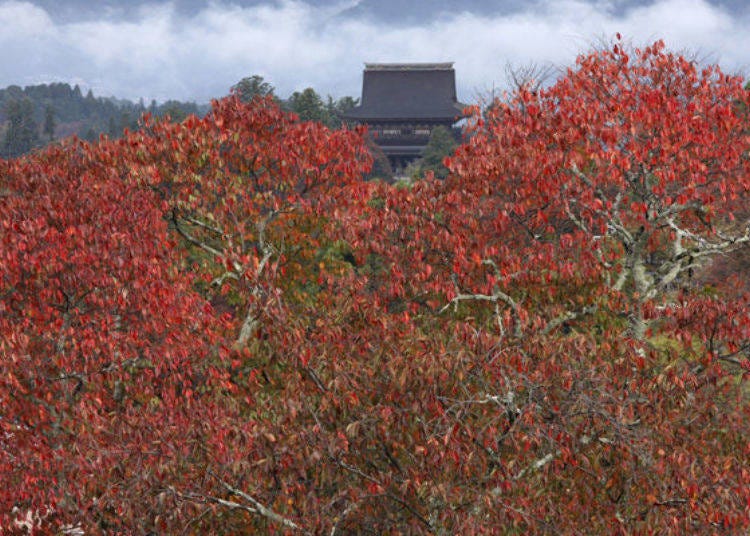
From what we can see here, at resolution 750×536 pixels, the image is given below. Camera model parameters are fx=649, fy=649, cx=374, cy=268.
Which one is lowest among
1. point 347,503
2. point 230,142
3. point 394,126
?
point 347,503

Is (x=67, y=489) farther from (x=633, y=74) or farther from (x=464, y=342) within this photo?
(x=633, y=74)

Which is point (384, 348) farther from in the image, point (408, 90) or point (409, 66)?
point (409, 66)

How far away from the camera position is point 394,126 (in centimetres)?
6800

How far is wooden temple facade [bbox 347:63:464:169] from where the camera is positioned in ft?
217

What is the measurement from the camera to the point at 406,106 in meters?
69.0

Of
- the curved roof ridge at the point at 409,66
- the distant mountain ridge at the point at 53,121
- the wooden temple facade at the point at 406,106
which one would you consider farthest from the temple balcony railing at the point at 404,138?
the distant mountain ridge at the point at 53,121

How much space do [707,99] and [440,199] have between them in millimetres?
4459

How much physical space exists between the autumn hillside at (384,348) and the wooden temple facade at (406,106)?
52.6 meters

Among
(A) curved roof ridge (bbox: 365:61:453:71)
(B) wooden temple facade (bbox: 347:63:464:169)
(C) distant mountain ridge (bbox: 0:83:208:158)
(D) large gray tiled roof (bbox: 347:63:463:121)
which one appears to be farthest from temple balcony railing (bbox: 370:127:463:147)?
(C) distant mountain ridge (bbox: 0:83:208:158)

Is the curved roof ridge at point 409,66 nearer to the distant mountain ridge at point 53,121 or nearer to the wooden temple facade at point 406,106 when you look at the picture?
the wooden temple facade at point 406,106

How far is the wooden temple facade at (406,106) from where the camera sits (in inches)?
2608

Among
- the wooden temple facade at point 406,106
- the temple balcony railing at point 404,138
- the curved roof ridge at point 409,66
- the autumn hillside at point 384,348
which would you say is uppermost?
the curved roof ridge at point 409,66

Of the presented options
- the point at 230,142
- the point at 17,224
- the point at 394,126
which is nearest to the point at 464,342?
the point at 17,224

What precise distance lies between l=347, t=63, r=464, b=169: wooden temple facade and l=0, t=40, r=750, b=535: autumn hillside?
5262 cm
